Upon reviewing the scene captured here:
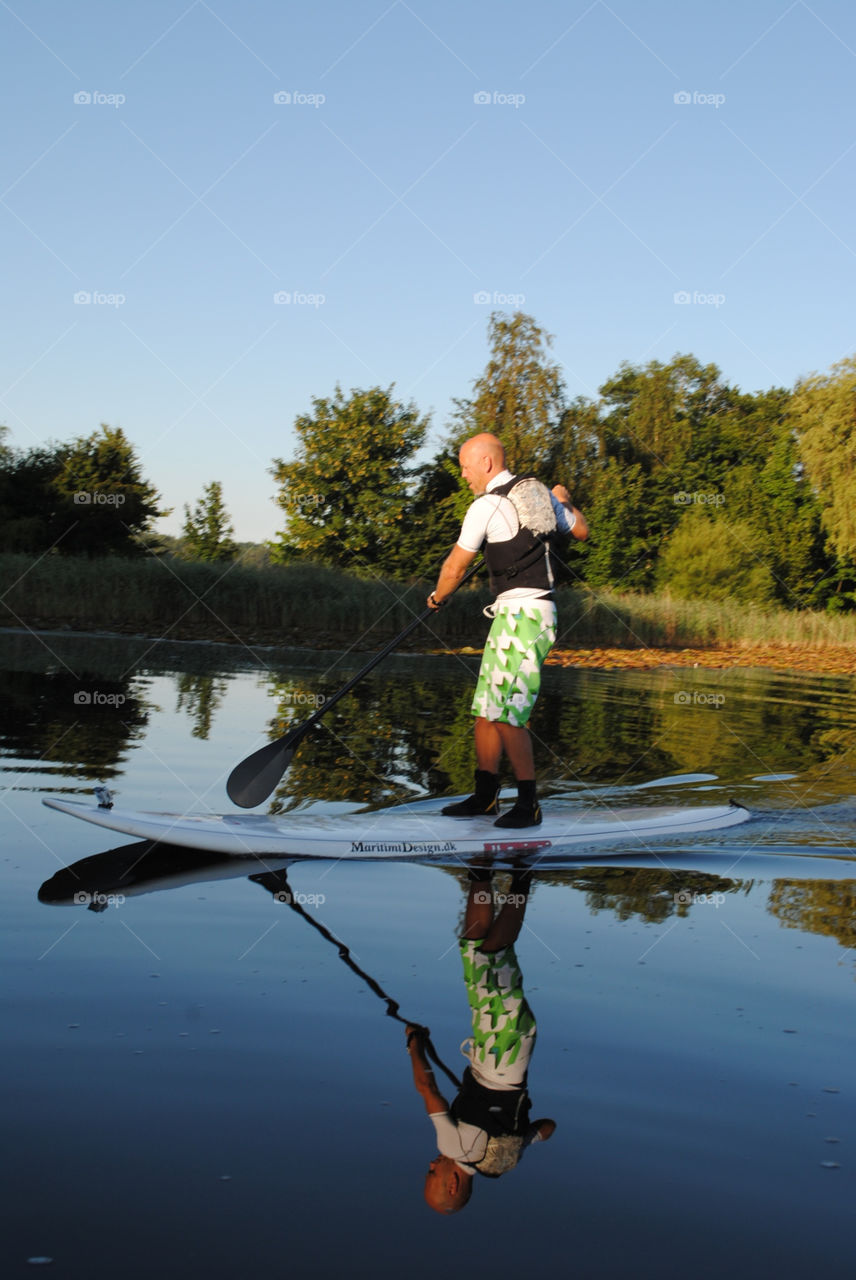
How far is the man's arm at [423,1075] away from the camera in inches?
110

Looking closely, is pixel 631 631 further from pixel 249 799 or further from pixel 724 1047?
pixel 724 1047

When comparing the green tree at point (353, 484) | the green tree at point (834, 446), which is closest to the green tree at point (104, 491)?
the green tree at point (353, 484)

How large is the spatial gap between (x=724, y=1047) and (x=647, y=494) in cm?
3874

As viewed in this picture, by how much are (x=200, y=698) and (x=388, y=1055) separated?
9.55 metres

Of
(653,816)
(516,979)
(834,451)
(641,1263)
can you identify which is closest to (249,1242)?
(641,1263)

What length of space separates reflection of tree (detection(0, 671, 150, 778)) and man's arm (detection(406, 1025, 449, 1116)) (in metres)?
4.35

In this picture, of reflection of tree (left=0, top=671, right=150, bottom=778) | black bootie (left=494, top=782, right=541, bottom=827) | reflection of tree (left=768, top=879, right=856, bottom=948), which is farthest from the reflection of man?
reflection of tree (left=0, top=671, right=150, bottom=778)

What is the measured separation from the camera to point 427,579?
2975cm

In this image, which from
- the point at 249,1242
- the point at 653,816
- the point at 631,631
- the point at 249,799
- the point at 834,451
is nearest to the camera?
the point at 249,1242

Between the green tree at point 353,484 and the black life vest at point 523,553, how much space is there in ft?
86.7

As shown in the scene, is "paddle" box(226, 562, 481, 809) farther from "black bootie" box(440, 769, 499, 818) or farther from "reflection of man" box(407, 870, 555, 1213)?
"reflection of man" box(407, 870, 555, 1213)

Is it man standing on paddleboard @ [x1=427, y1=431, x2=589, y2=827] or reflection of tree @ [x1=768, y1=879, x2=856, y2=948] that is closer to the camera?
reflection of tree @ [x1=768, y1=879, x2=856, y2=948]

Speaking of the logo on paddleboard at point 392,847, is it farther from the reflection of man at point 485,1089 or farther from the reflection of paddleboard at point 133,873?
the reflection of man at point 485,1089

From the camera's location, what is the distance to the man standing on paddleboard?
5945 millimetres
